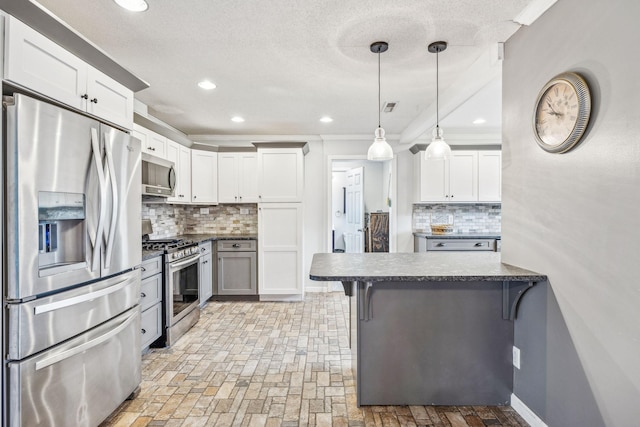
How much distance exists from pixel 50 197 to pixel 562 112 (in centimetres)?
251

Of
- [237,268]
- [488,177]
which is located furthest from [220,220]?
[488,177]

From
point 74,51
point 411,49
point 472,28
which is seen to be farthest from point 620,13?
point 74,51

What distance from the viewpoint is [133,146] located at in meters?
2.21

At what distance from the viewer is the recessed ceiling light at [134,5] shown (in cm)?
187

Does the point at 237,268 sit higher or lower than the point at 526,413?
higher

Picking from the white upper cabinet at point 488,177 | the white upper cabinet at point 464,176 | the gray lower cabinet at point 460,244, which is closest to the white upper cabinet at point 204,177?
the gray lower cabinet at point 460,244

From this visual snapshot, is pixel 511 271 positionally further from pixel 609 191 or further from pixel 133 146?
pixel 133 146

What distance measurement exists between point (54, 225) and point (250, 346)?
6.59ft

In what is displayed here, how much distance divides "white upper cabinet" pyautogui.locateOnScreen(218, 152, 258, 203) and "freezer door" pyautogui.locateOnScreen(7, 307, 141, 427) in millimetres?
2673

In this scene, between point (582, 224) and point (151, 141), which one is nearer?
point (582, 224)

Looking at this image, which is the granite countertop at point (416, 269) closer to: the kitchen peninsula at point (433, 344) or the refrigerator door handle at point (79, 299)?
the kitchen peninsula at point (433, 344)

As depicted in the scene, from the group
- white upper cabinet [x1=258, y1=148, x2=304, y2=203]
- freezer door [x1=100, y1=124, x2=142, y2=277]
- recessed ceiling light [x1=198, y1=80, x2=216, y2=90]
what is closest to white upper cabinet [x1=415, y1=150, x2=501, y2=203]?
white upper cabinet [x1=258, y1=148, x2=304, y2=203]

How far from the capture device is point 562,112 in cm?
169

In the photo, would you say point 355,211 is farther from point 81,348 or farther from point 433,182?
point 81,348
